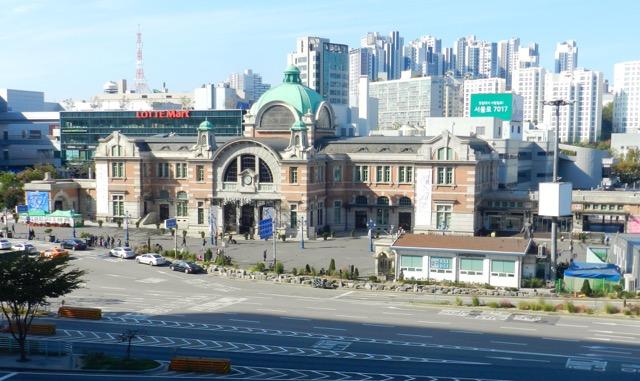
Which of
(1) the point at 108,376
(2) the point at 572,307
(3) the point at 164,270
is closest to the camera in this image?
(1) the point at 108,376

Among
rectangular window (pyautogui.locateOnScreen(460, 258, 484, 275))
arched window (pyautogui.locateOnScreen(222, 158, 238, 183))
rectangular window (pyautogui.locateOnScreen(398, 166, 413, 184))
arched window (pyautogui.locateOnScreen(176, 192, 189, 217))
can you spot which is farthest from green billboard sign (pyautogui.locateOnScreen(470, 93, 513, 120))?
rectangular window (pyautogui.locateOnScreen(460, 258, 484, 275))

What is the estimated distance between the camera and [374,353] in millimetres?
37250

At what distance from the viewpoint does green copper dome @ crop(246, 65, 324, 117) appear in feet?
291

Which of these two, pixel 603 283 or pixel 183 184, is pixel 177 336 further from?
pixel 183 184

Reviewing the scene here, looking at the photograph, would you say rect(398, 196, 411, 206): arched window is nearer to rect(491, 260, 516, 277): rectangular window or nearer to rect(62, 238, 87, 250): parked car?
rect(491, 260, 516, 277): rectangular window

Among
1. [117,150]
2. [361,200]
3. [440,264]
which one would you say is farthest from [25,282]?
[117,150]

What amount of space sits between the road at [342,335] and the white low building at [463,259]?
4.18 metres

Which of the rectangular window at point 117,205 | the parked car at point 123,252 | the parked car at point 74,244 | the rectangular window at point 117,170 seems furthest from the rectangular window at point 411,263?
the rectangular window at point 117,170

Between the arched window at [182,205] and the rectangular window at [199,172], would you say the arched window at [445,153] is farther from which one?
the arched window at [182,205]

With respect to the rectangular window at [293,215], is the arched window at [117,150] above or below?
above

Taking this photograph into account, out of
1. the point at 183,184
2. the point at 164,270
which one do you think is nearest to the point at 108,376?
the point at 164,270

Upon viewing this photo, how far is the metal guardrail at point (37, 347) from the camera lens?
36.2 metres

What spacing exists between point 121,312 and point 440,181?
135 feet

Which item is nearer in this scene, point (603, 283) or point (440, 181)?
point (603, 283)
